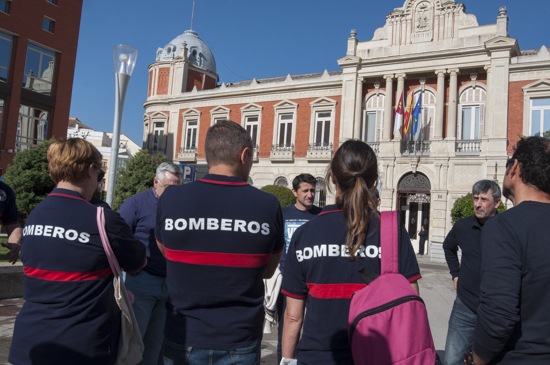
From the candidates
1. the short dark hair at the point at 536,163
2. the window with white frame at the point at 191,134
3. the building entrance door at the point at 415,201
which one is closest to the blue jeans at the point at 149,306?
the short dark hair at the point at 536,163

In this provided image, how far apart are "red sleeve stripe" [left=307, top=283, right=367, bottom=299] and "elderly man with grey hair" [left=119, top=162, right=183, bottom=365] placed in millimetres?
2063

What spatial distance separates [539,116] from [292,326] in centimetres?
2309

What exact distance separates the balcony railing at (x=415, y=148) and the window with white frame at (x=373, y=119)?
1649mm

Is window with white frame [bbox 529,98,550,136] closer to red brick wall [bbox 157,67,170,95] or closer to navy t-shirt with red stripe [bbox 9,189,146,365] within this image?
navy t-shirt with red stripe [bbox 9,189,146,365]

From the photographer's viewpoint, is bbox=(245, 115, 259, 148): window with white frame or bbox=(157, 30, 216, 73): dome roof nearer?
bbox=(245, 115, 259, 148): window with white frame

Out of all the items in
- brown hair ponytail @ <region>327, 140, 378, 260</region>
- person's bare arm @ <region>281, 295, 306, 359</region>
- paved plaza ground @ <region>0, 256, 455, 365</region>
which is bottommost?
paved plaza ground @ <region>0, 256, 455, 365</region>

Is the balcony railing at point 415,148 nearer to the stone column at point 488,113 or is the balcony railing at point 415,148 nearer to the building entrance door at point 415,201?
the building entrance door at point 415,201

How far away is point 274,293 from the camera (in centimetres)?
430

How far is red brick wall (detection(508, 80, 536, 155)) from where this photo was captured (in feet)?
68.9

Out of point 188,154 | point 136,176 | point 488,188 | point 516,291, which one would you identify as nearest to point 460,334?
point 488,188

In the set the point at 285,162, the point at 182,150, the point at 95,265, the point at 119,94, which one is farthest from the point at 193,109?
the point at 95,265

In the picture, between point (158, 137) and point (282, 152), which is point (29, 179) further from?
point (158, 137)

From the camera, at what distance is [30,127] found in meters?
20.6

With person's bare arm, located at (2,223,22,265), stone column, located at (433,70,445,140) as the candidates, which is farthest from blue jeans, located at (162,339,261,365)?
stone column, located at (433,70,445,140)
